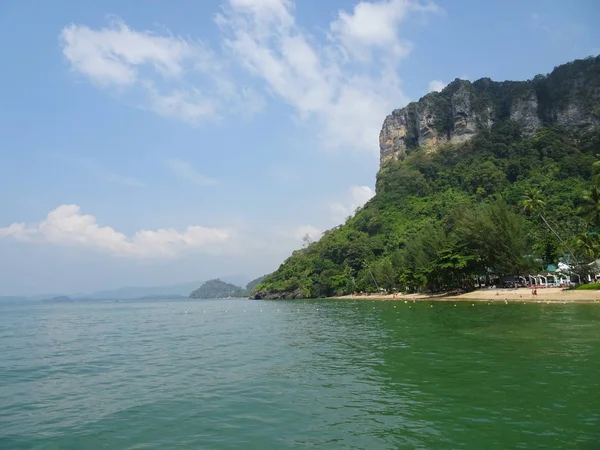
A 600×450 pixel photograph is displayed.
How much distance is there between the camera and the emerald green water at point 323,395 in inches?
460

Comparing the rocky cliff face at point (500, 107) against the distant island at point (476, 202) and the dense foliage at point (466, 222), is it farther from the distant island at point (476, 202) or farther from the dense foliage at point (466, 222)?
the dense foliage at point (466, 222)

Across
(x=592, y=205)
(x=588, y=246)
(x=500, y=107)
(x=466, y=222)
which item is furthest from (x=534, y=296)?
(x=500, y=107)

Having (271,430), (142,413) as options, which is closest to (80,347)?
A: (142,413)

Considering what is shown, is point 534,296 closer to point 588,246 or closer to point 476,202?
point 588,246

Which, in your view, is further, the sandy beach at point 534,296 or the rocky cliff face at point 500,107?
the rocky cliff face at point 500,107

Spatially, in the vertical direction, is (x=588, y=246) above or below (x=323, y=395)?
above

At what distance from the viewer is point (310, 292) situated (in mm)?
142000

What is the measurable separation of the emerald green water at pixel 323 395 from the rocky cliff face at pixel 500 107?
505 feet

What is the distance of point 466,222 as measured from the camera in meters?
77.1

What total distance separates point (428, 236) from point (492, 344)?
70.8m

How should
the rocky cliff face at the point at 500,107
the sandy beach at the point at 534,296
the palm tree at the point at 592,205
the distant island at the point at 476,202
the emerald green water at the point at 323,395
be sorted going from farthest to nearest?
the rocky cliff face at the point at 500,107 → the distant island at the point at 476,202 → the palm tree at the point at 592,205 → the sandy beach at the point at 534,296 → the emerald green water at the point at 323,395

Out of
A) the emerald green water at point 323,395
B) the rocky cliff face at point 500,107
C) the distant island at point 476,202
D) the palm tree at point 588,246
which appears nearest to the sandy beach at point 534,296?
the distant island at point 476,202

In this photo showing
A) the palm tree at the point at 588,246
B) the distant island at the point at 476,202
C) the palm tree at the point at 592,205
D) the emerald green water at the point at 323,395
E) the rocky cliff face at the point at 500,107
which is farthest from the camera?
the rocky cliff face at the point at 500,107

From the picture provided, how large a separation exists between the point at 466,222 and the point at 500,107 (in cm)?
11826
